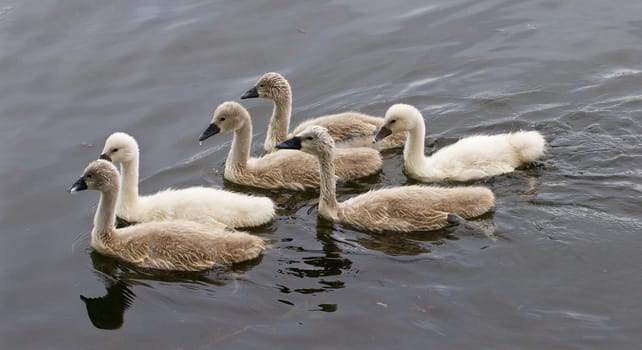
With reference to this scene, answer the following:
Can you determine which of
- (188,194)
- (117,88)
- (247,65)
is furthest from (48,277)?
(247,65)

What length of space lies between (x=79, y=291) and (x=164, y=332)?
1.26m

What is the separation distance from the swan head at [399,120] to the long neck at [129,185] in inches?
103

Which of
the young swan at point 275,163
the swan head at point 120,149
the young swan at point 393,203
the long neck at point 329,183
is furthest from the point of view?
the young swan at point 275,163

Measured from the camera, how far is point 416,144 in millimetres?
10172

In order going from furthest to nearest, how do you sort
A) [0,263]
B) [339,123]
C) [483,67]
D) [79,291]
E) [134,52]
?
[134,52], [483,67], [339,123], [0,263], [79,291]

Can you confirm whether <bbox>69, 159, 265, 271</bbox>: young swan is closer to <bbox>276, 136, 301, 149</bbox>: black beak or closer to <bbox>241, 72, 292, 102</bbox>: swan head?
<bbox>276, 136, 301, 149</bbox>: black beak

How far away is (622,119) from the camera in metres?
10.9

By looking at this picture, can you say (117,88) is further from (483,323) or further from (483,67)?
(483,323)

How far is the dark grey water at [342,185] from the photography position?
7891 millimetres

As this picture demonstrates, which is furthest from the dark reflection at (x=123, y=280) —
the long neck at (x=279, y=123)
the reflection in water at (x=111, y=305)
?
the long neck at (x=279, y=123)

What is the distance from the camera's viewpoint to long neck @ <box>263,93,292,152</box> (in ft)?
36.8

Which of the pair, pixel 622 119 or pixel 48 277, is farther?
pixel 622 119

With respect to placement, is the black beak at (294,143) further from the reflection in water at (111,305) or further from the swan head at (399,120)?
the reflection in water at (111,305)

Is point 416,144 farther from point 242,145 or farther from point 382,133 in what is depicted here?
point 242,145
